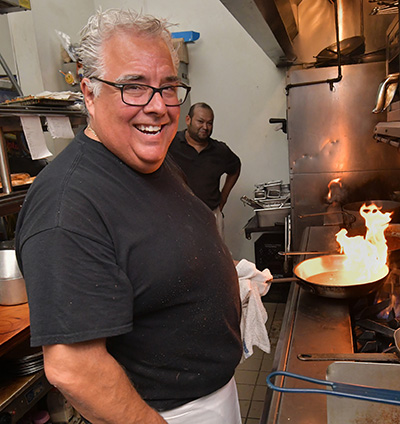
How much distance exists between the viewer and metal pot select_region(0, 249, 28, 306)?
1989mm

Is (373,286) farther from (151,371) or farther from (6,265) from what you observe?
(6,265)

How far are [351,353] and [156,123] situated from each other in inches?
33.9

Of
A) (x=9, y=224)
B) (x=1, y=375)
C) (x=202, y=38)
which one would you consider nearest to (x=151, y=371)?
(x=1, y=375)

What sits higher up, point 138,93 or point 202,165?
point 138,93

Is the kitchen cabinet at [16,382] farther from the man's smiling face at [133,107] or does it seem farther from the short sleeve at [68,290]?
the man's smiling face at [133,107]

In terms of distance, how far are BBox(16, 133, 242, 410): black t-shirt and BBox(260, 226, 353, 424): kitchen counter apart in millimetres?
177

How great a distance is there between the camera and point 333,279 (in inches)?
69.7

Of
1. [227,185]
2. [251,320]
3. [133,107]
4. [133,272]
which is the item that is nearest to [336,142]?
[227,185]

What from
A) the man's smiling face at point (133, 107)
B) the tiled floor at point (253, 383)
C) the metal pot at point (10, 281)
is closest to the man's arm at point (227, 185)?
the tiled floor at point (253, 383)

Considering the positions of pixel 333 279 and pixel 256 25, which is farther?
pixel 256 25

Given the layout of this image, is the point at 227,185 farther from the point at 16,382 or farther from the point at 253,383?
the point at 16,382

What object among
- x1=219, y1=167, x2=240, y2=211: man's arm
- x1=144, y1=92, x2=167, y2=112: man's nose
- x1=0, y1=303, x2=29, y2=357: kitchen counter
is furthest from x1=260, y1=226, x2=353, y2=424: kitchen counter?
x1=219, y1=167, x2=240, y2=211: man's arm

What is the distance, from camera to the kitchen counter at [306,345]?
1024 millimetres

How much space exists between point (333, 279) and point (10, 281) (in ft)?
4.83
